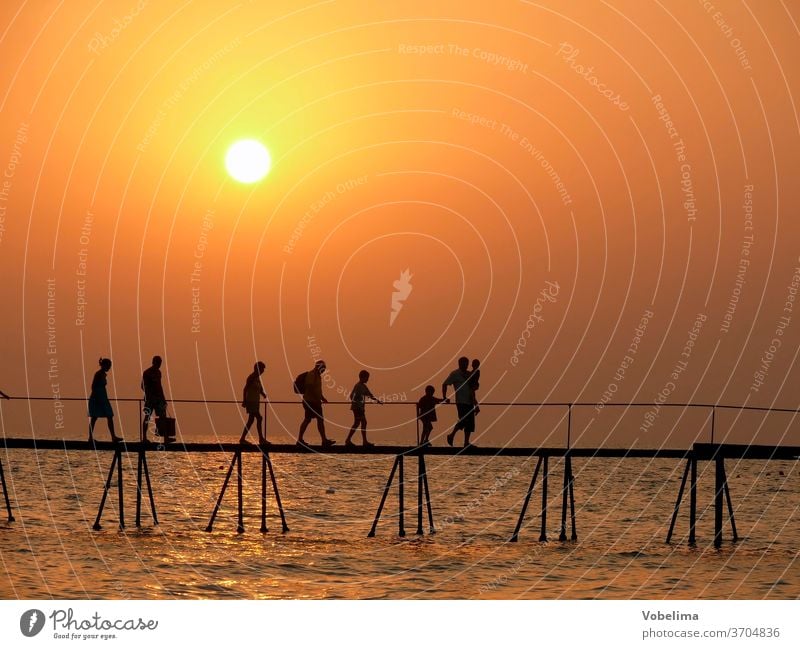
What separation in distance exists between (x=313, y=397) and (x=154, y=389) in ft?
15.6

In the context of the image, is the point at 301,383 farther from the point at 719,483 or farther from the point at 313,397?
the point at 719,483

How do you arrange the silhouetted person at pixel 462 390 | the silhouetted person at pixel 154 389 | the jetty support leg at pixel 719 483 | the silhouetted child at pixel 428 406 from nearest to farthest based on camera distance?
the silhouetted person at pixel 154 389 < the silhouetted person at pixel 462 390 < the silhouetted child at pixel 428 406 < the jetty support leg at pixel 719 483

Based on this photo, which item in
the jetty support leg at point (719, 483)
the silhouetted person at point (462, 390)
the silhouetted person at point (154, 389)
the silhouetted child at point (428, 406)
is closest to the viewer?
the silhouetted person at point (154, 389)

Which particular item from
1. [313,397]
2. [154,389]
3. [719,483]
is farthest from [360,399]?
[719,483]

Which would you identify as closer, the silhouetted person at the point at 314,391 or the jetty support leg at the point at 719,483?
the silhouetted person at the point at 314,391

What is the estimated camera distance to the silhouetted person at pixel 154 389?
3721 cm

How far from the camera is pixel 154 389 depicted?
3741cm

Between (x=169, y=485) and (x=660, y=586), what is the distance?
90.2 meters

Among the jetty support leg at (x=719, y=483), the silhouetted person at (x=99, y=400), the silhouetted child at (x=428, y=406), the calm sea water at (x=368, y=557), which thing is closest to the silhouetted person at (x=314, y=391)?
the silhouetted child at (x=428, y=406)

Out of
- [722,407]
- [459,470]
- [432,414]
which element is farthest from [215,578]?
[459,470]

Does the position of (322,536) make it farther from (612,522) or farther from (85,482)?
A: (85,482)

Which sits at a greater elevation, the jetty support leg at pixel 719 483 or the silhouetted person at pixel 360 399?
the silhouetted person at pixel 360 399

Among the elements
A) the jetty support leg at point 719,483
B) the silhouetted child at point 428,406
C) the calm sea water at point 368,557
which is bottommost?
the calm sea water at point 368,557

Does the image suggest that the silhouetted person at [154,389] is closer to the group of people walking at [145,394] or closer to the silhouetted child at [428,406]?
the group of people walking at [145,394]
